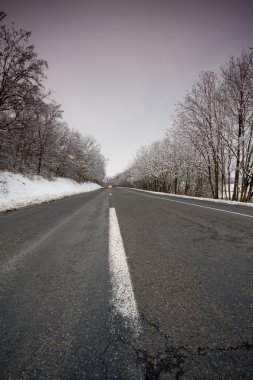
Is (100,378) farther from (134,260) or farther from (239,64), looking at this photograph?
(239,64)

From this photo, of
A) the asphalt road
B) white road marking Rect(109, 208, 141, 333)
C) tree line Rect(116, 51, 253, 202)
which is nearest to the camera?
the asphalt road

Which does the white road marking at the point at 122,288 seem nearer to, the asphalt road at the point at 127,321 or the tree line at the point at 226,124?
the asphalt road at the point at 127,321

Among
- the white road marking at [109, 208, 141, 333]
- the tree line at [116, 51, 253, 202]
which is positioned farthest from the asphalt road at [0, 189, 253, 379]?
the tree line at [116, 51, 253, 202]

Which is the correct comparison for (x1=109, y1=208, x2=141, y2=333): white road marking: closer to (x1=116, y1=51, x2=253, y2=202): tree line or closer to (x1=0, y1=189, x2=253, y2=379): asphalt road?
(x1=0, y1=189, x2=253, y2=379): asphalt road

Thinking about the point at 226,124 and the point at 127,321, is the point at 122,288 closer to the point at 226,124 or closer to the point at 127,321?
the point at 127,321

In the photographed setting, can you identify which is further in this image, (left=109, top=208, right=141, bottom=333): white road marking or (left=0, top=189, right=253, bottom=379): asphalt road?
(left=109, top=208, right=141, bottom=333): white road marking

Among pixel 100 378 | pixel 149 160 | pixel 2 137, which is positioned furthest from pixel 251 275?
pixel 149 160

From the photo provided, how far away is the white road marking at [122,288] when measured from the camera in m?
1.40

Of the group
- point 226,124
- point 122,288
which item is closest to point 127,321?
point 122,288

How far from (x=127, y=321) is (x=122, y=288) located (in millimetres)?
423

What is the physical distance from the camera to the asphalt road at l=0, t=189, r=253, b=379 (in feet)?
3.37

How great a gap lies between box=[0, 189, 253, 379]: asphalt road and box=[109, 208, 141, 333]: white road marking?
0.04 metres

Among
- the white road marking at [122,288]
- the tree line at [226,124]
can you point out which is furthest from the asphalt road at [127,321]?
the tree line at [226,124]

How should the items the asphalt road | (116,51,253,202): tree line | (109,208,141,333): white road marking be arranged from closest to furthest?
1. the asphalt road
2. (109,208,141,333): white road marking
3. (116,51,253,202): tree line
